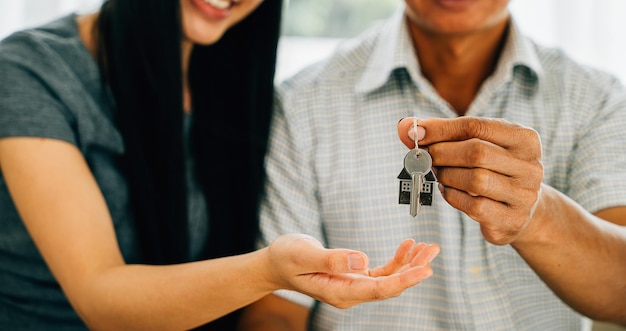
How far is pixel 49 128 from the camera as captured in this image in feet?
3.17

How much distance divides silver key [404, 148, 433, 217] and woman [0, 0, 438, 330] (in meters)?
0.07

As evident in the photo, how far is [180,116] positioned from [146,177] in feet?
0.37

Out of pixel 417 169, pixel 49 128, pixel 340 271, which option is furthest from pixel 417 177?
pixel 49 128

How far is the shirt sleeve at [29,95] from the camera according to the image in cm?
96

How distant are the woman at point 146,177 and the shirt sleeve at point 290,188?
31mm

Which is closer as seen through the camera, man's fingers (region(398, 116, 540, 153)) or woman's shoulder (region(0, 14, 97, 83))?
man's fingers (region(398, 116, 540, 153))

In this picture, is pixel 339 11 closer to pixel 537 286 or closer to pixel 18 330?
pixel 537 286

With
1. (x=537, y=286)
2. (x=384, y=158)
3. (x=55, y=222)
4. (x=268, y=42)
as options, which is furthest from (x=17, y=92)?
(x=537, y=286)

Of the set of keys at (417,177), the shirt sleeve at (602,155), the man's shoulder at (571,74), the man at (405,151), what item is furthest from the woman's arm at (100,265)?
the man's shoulder at (571,74)

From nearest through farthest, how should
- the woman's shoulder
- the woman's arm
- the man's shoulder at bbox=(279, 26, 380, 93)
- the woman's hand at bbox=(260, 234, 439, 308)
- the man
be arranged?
the woman's hand at bbox=(260, 234, 439, 308)
the woman's arm
the woman's shoulder
the man
the man's shoulder at bbox=(279, 26, 380, 93)

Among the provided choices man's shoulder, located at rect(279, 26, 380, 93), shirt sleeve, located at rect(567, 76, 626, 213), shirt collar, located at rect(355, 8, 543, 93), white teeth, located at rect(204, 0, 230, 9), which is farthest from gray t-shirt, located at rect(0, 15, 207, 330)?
shirt sleeve, located at rect(567, 76, 626, 213)

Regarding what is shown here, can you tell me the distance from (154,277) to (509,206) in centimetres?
48

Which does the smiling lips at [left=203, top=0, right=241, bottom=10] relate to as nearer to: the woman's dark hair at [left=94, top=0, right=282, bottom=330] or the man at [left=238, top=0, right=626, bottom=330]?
the woman's dark hair at [left=94, top=0, right=282, bottom=330]

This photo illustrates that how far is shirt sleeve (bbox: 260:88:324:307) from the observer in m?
1.18
